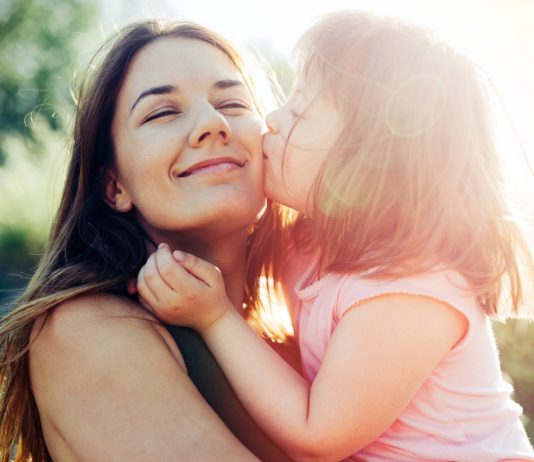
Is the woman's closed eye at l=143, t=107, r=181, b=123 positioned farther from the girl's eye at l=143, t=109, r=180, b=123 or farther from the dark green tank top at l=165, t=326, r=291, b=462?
the dark green tank top at l=165, t=326, r=291, b=462

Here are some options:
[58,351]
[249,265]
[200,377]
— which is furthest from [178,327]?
[249,265]

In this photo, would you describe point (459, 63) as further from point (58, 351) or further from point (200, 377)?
point (58, 351)

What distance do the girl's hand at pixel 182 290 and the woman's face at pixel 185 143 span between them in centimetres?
26

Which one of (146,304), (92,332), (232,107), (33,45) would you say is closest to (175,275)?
(146,304)

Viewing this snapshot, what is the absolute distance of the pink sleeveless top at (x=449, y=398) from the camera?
2.22m

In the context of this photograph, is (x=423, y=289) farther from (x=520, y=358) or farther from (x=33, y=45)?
(x=33, y=45)

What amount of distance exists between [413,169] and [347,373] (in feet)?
2.53

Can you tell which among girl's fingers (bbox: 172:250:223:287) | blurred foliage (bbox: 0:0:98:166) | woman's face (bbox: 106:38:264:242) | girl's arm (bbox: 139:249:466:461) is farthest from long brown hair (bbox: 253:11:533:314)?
blurred foliage (bbox: 0:0:98:166)

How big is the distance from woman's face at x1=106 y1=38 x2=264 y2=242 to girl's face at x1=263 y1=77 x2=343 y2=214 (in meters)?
0.08

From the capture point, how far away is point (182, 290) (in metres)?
2.28

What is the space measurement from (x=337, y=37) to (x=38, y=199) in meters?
10.3

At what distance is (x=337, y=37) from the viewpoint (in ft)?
8.63

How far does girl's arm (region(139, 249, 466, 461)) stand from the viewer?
2.11 meters

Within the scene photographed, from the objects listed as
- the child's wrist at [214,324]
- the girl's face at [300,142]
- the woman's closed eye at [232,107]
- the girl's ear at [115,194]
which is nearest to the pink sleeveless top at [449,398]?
the child's wrist at [214,324]
